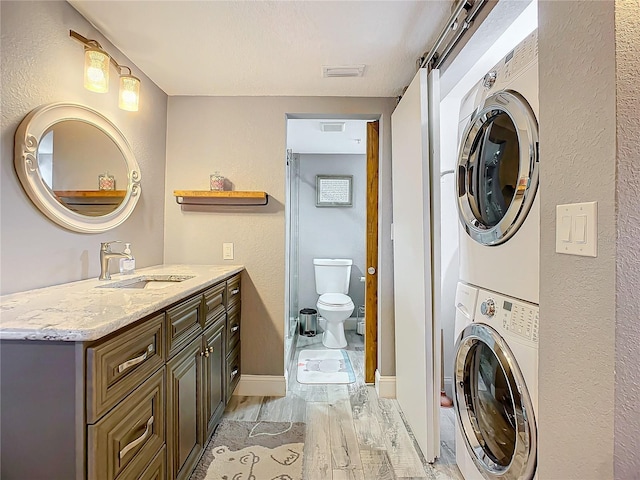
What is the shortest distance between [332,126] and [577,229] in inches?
100

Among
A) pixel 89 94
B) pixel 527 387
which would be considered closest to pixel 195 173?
pixel 89 94

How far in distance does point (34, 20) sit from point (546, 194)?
199 cm

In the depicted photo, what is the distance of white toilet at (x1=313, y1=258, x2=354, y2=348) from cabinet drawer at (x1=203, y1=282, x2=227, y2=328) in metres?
1.51

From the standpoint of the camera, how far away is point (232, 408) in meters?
2.16

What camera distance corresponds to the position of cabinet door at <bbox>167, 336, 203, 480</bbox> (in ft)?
3.98

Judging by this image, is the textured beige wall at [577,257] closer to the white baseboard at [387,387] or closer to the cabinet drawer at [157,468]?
the cabinet drawer at [157,468]

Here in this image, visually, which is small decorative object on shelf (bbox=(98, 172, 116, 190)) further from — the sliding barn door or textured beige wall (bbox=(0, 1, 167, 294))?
the sliding barn door

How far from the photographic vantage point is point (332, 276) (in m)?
3.68

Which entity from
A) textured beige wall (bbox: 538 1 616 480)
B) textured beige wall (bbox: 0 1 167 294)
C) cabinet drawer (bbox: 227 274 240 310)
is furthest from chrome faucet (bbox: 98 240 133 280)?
textured beige wall (bbox: 538 1 616 480)

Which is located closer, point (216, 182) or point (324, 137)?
point (216, 182)

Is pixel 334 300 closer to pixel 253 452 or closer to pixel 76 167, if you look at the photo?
pixel 253 452

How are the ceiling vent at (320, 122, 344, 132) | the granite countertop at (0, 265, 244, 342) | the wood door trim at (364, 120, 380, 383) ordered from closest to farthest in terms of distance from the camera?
the granite countertop at (0, 265, 244, 342)
the wood door trim at (364, 120, 380, 383)
the ceiling vent at (320, 122, 344, 132)

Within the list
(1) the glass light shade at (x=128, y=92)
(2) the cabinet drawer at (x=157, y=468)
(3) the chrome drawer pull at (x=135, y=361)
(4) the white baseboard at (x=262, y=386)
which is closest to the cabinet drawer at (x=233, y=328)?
(4) the white baseboard at (x=262, y=386)

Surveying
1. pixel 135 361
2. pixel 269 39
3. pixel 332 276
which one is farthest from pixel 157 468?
pixel 332 276
